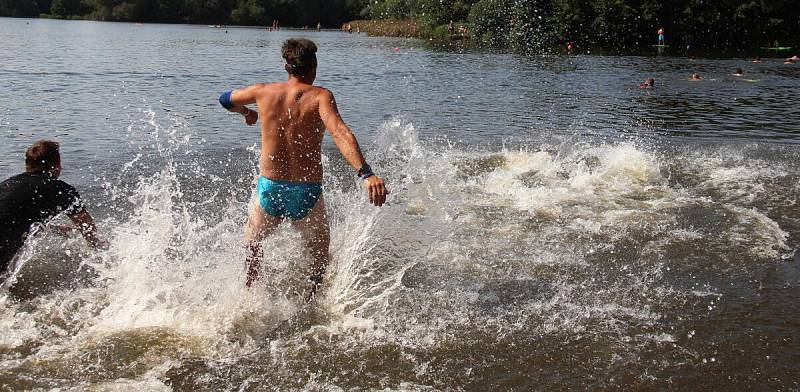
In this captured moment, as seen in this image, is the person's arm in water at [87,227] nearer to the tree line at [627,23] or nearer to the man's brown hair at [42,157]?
the man's brown hair at [42,157]

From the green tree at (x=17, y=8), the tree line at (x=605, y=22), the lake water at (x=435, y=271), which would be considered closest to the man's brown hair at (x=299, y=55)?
the lake water at (x=435, y=271)

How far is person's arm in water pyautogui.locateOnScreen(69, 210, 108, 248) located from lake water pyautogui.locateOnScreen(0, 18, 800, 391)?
252 millimetres

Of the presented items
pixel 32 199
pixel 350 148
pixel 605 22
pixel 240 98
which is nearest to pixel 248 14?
pixel 605 22

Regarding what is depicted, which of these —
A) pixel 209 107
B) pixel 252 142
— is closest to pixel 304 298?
pixel 252 142

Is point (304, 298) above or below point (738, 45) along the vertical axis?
below

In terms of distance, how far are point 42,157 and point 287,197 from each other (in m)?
2.40

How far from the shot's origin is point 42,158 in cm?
586

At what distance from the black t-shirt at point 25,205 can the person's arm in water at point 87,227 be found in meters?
0.13

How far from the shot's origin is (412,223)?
8.34 meters

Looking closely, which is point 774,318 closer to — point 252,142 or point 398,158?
point 398,158

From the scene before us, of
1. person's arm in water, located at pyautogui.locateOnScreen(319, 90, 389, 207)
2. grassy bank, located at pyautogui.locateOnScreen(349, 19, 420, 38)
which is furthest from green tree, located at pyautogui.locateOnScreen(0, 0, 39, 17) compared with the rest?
person's arm in water, located at pyautogui.locateOnScreen(319, 90, 389, 207)

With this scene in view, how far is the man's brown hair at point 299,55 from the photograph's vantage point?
4.89 meters

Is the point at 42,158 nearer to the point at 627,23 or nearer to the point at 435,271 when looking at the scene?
the point at 435,271

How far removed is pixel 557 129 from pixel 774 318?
1051 centimetres
